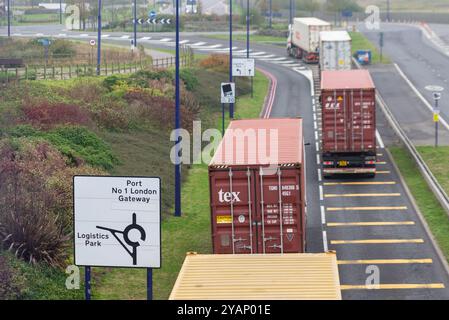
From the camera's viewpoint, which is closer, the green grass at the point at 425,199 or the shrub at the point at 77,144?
the green grass at the point at 425,199

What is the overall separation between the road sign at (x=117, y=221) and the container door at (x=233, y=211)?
875 cm

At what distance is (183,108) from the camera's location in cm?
5175

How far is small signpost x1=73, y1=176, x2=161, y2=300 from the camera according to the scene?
15.1 metres

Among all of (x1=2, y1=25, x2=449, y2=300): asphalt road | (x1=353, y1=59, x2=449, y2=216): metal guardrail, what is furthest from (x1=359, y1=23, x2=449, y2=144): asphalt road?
(x1=2, y1=25, x2=449, y2=300): asphalt road

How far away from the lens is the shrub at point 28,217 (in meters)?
24.0

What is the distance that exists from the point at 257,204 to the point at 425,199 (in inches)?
554

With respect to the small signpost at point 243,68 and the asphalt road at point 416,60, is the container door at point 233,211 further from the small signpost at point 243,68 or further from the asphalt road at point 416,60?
the small signpost at point 243,68

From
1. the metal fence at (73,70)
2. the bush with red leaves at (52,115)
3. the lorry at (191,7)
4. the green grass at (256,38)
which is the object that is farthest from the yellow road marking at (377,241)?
the lorry at (191,7)

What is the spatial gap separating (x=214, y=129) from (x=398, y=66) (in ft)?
111

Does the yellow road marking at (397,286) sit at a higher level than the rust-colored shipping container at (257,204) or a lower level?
lower

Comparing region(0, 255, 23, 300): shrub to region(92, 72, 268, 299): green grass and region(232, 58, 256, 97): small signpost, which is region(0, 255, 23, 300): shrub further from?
region(232, 58, 256, 97): small signpost

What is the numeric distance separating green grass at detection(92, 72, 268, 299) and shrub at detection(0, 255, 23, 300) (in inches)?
99.1

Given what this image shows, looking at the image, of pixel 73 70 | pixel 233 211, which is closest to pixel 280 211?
pixel 233 211
